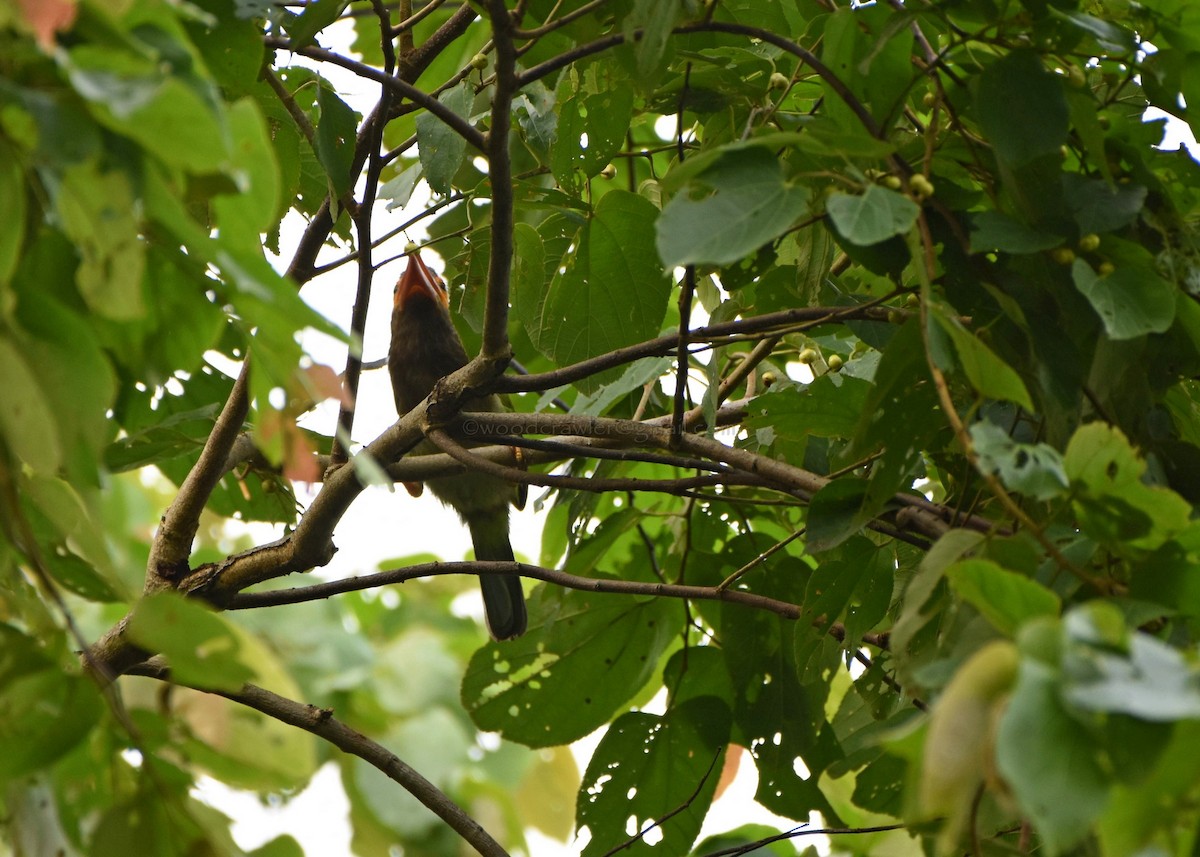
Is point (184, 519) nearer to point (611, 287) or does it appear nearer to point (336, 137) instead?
point (336, 137)

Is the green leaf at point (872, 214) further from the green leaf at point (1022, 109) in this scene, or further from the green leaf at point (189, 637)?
the green leaf at point (189, 637)

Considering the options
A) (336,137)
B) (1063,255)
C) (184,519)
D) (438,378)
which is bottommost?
(1063,255)

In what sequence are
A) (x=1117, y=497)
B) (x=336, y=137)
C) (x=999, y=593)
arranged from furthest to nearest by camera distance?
(x=336, y=137)
(x=1117, y=497)
(x=999, y=593)

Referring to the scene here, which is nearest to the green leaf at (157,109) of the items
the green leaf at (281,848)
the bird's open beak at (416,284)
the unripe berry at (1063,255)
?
the green leaf at (281,848)

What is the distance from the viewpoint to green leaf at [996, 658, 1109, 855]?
0.75 meters

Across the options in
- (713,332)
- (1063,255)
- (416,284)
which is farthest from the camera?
(416,284)

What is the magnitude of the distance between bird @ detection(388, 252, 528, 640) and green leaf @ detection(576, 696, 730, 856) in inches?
78.0

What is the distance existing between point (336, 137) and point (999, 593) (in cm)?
139

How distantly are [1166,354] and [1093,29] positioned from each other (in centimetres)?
45

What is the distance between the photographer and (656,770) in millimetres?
2250

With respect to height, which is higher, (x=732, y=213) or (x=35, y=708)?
(x=732, y=213)

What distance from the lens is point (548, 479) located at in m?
1.92

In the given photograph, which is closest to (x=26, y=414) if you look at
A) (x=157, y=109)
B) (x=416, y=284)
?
(x=157, y=109)

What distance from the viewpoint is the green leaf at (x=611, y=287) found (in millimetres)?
2041
